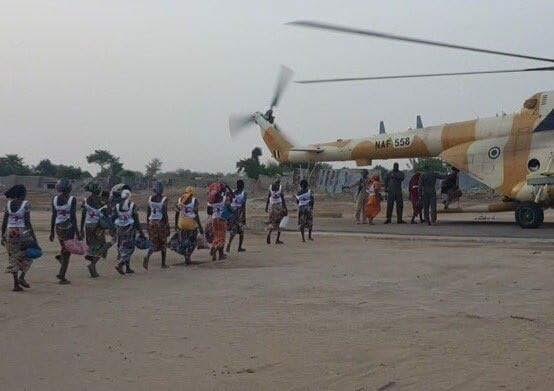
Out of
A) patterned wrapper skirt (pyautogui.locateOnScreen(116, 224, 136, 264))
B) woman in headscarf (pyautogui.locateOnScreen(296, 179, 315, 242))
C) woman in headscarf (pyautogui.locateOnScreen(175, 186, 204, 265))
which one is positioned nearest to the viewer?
patterned wrapper skirt (pyautogui.locateOnScreen(116, 224, 136, 264))

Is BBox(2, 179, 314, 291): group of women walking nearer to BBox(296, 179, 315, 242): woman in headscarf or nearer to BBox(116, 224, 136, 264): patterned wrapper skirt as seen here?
BBox(116, 224, 136, 264): patterned wrapper skirt

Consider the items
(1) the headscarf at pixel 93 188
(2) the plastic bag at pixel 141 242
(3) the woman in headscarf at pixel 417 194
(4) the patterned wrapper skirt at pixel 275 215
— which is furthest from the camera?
(3) the woman in headscarf at pixel 417 194

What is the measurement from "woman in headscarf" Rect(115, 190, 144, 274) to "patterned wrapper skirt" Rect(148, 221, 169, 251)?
2.03 ft

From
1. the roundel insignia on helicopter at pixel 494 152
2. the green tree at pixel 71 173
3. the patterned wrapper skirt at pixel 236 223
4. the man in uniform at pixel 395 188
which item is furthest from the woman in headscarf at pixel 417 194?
the green tree at pixel 71 173

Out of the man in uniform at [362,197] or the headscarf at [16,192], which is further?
the man in uniform at [362,197]

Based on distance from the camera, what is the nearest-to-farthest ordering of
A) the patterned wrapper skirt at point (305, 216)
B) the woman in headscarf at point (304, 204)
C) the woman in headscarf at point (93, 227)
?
the woman in headscarf at point (93, 227) → the woman in headscarf at point (304, 204) → the patterned wrapper skirt at point (305, 216)

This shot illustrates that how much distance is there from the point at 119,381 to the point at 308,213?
1211cm

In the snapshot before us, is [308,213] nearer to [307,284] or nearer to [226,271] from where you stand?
[226,271]

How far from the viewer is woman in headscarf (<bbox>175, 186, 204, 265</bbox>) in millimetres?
12648

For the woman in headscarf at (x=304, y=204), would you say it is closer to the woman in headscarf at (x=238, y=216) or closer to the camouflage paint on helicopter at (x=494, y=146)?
the woman in headscarf at (x=238, y=216)

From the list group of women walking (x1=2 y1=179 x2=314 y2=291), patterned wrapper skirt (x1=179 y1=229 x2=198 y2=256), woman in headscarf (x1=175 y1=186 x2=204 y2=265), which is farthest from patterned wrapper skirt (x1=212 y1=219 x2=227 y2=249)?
patterned wrapper skirt (x1=179 y1=229 x2=198 y2=256)

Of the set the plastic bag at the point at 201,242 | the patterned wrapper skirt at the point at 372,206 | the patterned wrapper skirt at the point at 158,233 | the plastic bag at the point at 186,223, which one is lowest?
the plastic bag at the point at 201,242

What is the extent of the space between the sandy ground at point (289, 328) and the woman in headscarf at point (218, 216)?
51.6 inches

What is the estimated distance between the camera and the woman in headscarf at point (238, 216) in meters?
14.7
